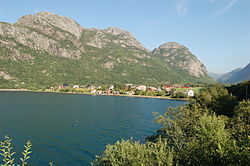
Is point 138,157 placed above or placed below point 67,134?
above

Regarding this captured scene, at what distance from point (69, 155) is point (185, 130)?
27.5 m

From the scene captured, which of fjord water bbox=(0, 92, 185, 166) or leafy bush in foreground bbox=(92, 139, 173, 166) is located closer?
leafy bush in foreground bbox=(92, 139, 173, 166)

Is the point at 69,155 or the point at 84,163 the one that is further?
the point at 69,155

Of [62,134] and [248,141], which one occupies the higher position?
[248,141]

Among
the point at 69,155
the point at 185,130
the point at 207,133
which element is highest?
the point at 207,133

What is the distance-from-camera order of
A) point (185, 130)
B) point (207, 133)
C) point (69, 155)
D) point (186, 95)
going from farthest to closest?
point (186, 95), point (69, 155), point (185, 130), point (207, 133)

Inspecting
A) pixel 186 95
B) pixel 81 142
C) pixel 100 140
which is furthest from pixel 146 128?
pixel 186 95

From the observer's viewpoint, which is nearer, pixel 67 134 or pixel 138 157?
pixel 138 157

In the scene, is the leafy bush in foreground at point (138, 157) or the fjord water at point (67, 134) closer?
the leafy bush in foreground at point (138, 157)

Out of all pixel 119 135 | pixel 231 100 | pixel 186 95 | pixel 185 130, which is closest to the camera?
pixel 185 130

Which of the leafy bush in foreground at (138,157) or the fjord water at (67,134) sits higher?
the leafy bush in foreground at (138,157)

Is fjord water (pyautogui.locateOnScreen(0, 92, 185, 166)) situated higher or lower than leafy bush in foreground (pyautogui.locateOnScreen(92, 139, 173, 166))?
lower

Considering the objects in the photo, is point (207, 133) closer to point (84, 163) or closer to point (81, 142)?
point (84, 163)

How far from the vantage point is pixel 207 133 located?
2147cm
